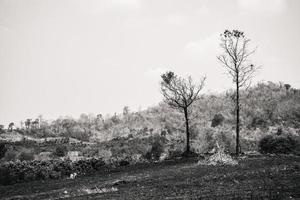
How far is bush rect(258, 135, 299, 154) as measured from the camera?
35375 millimetres

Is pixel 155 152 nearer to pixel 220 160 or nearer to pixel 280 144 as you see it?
pixel 280 144

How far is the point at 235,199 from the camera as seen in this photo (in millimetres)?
11711

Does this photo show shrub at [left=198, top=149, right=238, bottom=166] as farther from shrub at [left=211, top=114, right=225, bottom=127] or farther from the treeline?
shrub at [left=211, top=114, right=225, bottom=127]

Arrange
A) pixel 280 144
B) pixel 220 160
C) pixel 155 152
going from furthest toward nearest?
pixel 155 152, pixel 280 144, pixel 220 160

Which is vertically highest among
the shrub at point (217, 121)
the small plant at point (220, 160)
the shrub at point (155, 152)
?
the shrub at point (217, 121)

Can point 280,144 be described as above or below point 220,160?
above

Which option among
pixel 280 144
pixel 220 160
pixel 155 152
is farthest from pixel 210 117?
pixel 220 160

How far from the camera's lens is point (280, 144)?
35844 millimetres

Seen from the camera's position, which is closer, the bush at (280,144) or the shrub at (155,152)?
the bush at (280,144)

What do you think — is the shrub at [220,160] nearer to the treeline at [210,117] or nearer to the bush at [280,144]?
the bush at [280,144]

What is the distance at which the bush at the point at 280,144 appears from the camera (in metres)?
35.4

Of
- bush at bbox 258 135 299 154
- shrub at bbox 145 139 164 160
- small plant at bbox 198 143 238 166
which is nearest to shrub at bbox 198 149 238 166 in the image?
small plant at bbox 198 143 238 166

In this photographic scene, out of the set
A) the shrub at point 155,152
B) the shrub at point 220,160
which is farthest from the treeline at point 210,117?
the shrub at point 220,160

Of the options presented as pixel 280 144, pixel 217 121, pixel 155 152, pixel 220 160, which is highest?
pixel 217 121
